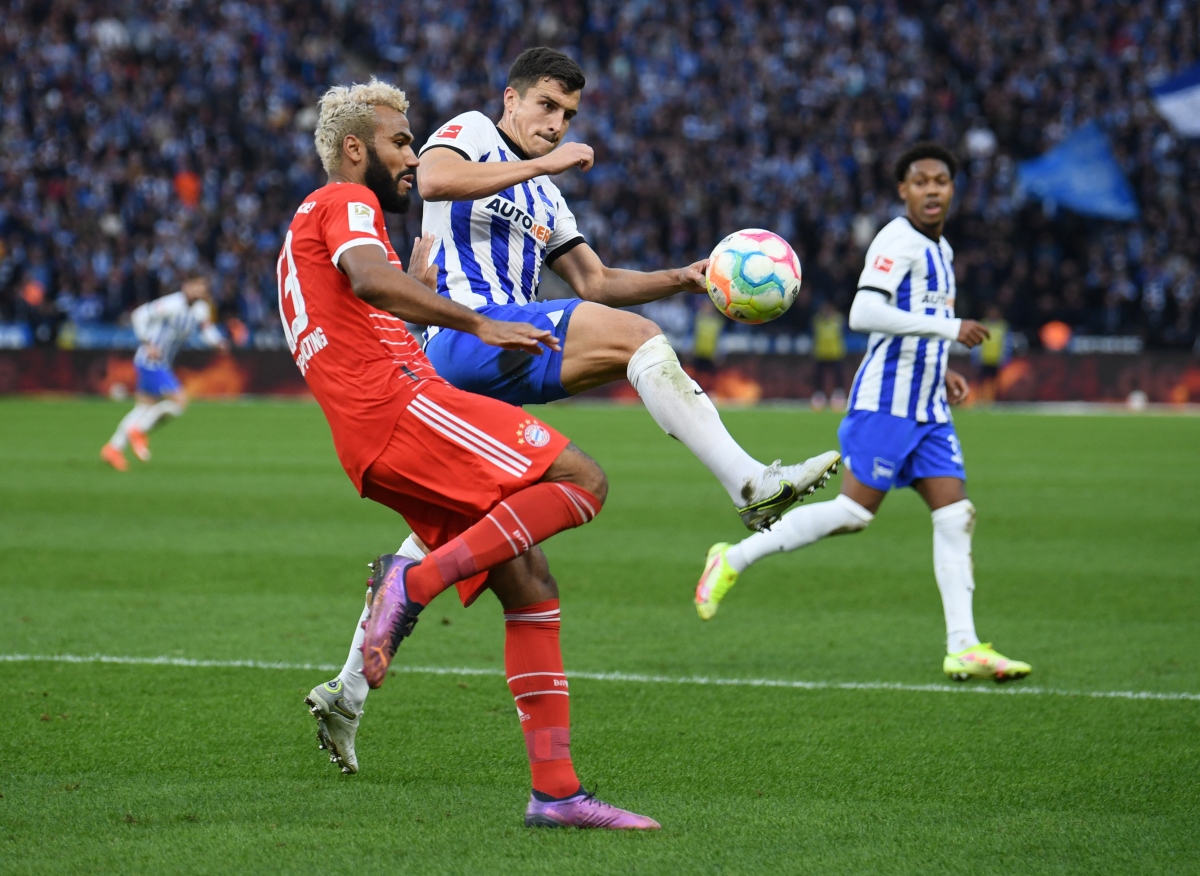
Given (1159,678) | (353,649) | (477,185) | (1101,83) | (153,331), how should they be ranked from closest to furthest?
(477,185), (353,649), (1159,678), (153,331), (1101,83)

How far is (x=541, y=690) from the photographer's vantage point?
396 cm

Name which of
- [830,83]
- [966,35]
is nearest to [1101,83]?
[966,35]

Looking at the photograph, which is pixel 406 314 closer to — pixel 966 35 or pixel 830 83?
pixel 830 83

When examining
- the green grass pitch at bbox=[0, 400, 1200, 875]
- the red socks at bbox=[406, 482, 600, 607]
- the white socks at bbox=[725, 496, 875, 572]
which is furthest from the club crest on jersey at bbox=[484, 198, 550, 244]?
the white socks at bbox=[725, 496, 875, 572]

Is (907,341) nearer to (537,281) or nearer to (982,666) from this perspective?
(982,666)

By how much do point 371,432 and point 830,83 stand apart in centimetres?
2923

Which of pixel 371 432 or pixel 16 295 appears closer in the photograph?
pixel 371 432

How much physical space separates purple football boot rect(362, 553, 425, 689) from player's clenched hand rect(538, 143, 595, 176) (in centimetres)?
119

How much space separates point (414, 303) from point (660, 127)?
28.3 m

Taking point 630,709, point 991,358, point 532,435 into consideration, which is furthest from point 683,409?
point 991,358

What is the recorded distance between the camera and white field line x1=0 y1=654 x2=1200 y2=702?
222 inches

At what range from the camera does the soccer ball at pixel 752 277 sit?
14.7ft

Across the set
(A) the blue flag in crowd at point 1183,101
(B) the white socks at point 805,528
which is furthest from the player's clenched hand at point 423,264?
(A) the blue flag in crowd at point 1183,101

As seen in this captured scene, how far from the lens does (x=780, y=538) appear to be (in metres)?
6.76
